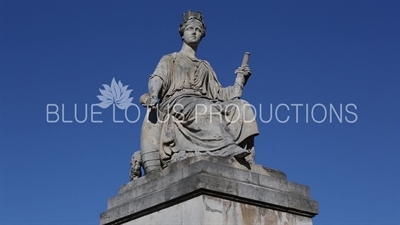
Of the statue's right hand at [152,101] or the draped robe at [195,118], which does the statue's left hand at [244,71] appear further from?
the statue's right hand at [152,101]

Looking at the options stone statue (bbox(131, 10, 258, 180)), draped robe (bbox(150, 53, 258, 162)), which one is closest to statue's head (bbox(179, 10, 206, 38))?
stone statue (bbox(131, 10, 258, 180))

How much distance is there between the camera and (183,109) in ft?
37.4

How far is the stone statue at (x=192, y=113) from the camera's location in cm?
1109

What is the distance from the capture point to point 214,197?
990 centimetres

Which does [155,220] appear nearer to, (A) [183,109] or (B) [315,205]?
(A) [183,109]

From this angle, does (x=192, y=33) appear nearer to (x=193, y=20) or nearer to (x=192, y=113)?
(x=193, y=20)

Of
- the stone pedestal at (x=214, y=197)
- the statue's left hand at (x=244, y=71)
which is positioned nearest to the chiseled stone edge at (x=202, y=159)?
the stone pedestal at (x=214, y=197)

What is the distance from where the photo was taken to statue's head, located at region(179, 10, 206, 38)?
12805 millimetres

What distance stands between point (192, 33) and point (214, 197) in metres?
4.05

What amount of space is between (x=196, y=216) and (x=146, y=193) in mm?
1502

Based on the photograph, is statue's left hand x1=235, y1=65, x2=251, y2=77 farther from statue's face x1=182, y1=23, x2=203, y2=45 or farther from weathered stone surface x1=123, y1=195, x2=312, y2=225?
weathered stone surface x1=123, y1=195, x2=312, y2=225

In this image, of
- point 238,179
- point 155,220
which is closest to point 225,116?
point 238,179

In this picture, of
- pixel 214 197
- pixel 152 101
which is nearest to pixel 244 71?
pixel 152 101

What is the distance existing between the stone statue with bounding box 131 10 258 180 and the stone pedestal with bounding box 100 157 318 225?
407 millimetres
